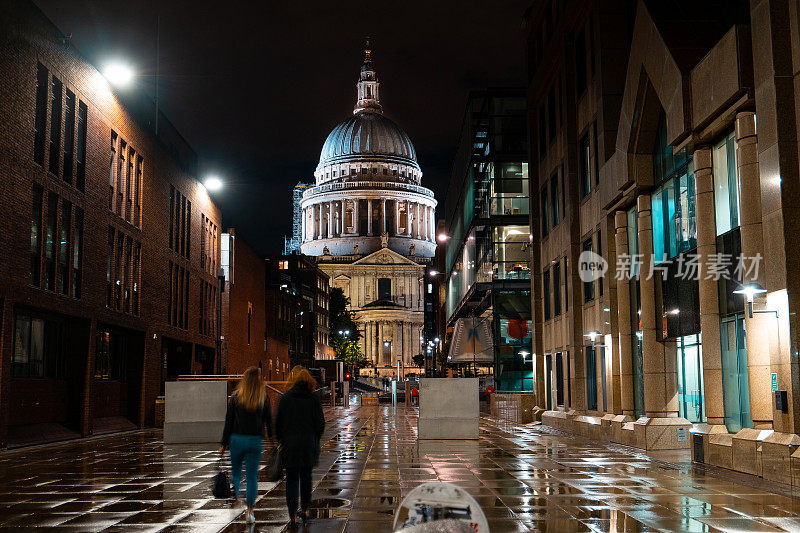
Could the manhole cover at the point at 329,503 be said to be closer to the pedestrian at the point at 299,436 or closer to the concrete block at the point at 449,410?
the pedestrian at the point at 299,436

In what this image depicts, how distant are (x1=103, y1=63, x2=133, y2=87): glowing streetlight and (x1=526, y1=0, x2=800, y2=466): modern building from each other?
16320mm

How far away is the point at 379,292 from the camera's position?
198500 millimetres

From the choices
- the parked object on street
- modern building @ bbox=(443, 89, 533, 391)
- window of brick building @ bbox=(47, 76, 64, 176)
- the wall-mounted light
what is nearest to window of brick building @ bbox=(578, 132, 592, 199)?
modern building @ bbox=(443, 89, 533, 391)

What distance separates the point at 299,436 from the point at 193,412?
16.6m

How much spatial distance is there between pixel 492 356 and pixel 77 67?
27.7 meters

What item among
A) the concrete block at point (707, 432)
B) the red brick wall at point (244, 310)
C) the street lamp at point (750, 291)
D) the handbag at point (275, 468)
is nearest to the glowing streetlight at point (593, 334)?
the concrete block at point (707, 432)

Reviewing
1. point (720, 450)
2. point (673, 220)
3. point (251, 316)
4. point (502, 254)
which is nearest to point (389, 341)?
point (251, 316)

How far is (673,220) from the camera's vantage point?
23.5 meters

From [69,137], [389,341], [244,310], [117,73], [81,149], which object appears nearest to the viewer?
[69,137]


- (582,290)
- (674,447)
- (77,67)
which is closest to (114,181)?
(77,67)

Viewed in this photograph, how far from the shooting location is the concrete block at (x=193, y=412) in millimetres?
27641

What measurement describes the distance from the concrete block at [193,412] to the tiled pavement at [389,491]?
8.09 ft

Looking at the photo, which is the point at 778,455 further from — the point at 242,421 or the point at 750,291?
the point at 242,421

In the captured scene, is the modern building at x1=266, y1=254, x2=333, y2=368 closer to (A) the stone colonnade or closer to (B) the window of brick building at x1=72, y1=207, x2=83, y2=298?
(B) the window of brick building at x1=72, y1=207, x2=83, y2=298
